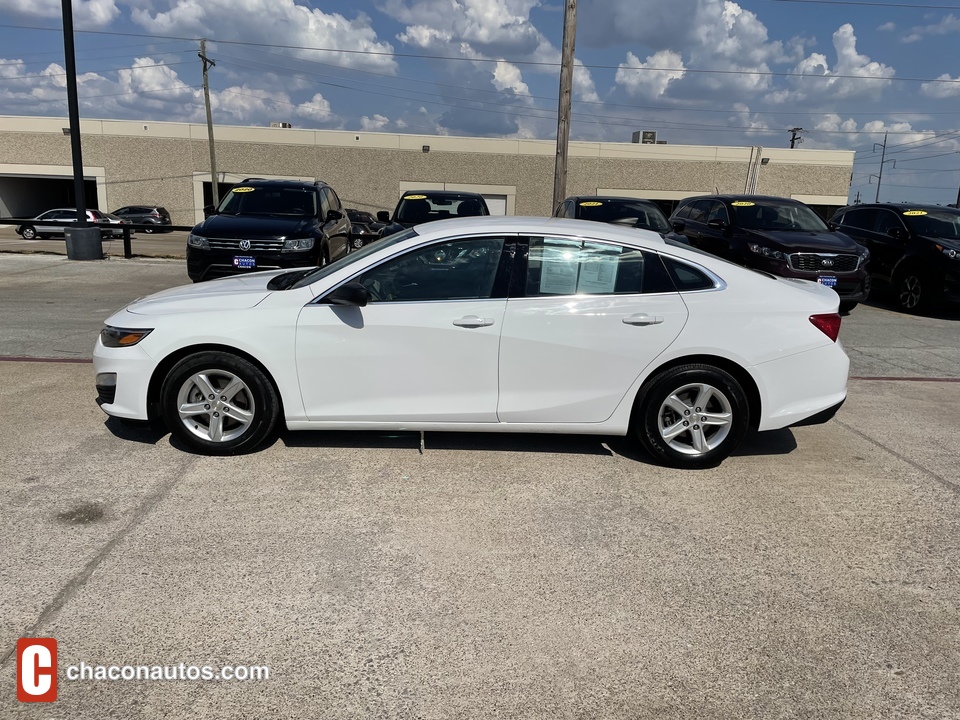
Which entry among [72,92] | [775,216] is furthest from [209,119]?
[775,216]

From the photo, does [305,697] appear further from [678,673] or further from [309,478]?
[309,478]

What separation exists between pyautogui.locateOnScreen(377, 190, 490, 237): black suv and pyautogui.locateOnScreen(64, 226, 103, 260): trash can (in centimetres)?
712

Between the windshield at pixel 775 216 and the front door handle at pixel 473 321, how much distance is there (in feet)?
26.0

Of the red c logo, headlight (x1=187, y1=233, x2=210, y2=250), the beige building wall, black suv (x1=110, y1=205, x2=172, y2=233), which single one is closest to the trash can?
headlight (x1=187, y1=233, x2=210, y2=250)

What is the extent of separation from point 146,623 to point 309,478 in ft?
4.86

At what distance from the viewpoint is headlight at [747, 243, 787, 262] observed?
10031 mm

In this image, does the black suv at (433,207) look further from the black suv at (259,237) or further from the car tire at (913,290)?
the car tire at (913,290)

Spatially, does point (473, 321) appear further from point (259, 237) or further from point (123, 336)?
point (259, 237)

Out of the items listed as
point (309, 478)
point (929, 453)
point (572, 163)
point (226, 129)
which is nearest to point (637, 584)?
point (309, 478)

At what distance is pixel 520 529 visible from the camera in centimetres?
373

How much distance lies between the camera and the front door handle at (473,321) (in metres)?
4.29

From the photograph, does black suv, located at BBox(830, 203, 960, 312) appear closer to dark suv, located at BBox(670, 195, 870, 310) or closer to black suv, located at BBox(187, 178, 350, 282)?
dark suv, located at BBox(670, 195, 870, 310)

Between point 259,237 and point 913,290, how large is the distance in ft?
33.3

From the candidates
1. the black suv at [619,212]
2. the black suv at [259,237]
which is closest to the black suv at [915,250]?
the black suv at [619,212]
